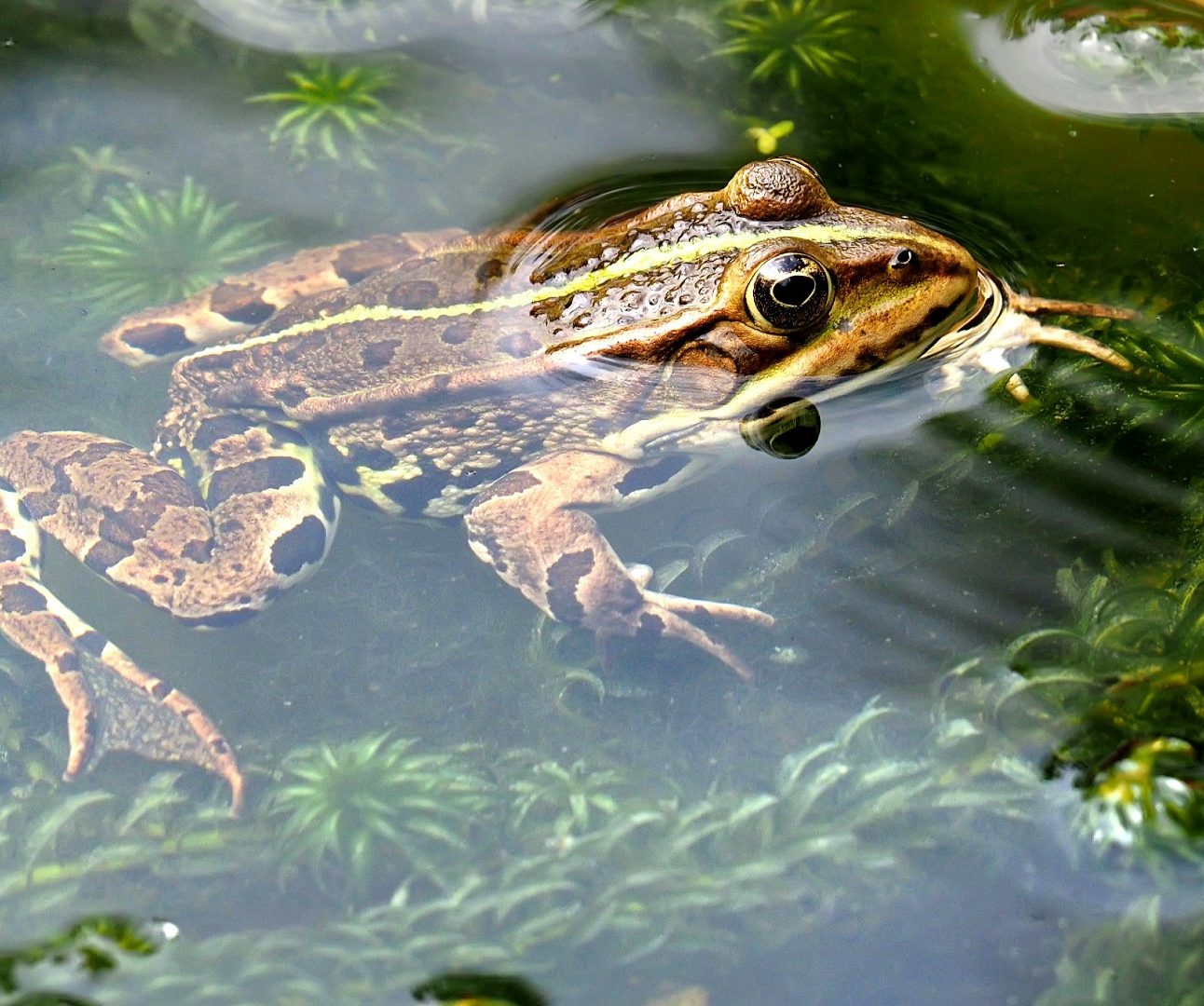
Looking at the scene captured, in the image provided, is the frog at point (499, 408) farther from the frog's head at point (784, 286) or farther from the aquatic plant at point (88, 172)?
the aquatic plant at point (88, 172)

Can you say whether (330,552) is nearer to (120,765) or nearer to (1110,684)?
(120,765)

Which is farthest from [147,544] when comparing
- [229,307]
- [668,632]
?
[668,632]

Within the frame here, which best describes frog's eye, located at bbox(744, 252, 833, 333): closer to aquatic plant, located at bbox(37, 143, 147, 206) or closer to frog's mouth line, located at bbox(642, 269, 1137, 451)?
frog's mouth line, located at bbox(642, 269, 1137, 451)

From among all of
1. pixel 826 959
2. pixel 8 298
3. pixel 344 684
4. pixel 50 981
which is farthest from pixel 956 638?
pixel 8 298

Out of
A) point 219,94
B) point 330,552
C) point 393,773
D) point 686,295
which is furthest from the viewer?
point 219,94

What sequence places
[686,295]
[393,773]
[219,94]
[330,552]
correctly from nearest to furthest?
[393,773] → [686,295] → [330,552] → [219,94]

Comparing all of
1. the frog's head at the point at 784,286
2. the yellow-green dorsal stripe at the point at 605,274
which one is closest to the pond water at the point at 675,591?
the frog's head at the point at 784,286

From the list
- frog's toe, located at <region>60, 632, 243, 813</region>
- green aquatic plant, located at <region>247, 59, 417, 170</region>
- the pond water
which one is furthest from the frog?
green aquatic plant, located at <region>247, 59, 417, 170</region>

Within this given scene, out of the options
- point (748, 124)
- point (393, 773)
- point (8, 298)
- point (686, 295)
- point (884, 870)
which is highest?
point (748, 124)
